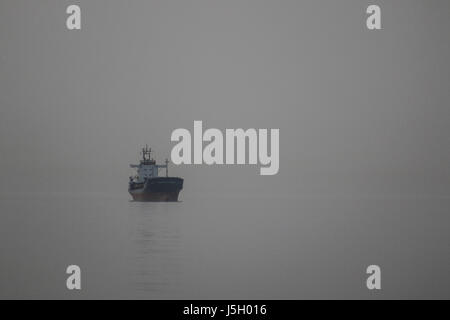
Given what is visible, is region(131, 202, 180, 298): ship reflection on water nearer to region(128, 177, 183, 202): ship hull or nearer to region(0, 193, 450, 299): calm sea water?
region(0, 193, 450, 299): calm sea water

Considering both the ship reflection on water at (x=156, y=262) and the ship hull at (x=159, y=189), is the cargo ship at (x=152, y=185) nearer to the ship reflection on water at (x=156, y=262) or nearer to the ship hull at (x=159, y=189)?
the ship hull at (x=159, y=189)

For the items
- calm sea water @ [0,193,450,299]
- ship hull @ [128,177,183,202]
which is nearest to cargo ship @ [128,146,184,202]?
ship hull @ [128,177,183,202]

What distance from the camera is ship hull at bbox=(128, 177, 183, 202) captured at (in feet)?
390

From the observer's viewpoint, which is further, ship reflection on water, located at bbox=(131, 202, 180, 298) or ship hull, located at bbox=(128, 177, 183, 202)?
ship hull, located at bbox=(128, 177, 183, 202)

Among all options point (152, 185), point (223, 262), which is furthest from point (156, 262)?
point (152, 185)

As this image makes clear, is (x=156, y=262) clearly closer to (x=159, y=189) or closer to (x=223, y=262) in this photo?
(x=223, y=262)

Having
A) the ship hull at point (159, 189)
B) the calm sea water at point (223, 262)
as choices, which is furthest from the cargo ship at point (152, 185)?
the calm sea water at point (223, 262)

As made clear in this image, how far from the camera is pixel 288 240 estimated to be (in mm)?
49938

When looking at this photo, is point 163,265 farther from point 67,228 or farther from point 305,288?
point 67,228

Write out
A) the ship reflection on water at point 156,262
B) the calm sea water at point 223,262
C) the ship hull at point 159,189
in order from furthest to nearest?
the ship hull at point 159,189 < the ship reflection on water at point 156,262 < the calm sea water at point 223,262

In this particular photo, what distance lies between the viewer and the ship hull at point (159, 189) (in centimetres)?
11881

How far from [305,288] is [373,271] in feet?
20.5

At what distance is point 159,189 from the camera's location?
120m
